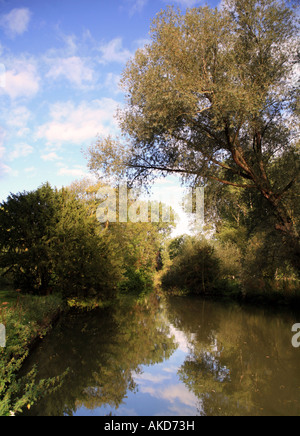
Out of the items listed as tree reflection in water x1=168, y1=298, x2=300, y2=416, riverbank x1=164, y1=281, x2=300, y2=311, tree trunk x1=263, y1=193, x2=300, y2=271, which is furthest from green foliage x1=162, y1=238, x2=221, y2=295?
tree trunk x1=263, y1=193, x2=300, y2=271

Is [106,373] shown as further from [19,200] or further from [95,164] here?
[19,200]

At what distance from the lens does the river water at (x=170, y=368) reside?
5871mm

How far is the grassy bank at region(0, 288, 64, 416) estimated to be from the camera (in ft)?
16.9

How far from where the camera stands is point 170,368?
328 inches

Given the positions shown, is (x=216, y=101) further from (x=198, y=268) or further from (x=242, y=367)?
(x=198, y=268)

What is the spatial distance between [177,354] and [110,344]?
7.12 feet

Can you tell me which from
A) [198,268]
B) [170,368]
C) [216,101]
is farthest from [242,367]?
[198,268]

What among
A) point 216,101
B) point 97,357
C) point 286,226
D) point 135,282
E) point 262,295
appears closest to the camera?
point 97,357

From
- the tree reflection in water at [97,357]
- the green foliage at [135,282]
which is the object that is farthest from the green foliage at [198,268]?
the tree reflection in water at [97,357]

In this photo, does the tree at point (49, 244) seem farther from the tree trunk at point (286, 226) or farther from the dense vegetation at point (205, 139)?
the tree trunk at point (286, 226)

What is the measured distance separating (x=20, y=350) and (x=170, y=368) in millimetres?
3507

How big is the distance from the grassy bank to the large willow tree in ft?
18.0

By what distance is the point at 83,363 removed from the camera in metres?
8.44

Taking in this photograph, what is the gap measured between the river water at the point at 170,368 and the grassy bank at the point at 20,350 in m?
0.34
